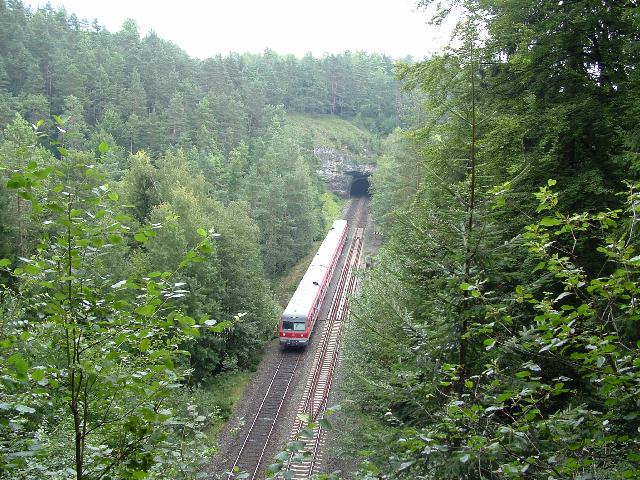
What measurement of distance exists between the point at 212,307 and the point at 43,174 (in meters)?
20.0

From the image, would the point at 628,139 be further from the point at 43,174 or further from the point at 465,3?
the point at 43,174

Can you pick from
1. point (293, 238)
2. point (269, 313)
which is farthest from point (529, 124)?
point (293, 238)

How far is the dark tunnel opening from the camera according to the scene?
70750 millimetres

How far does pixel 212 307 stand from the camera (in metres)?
22.5

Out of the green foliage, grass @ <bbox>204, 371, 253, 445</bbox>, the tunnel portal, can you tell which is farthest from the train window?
the tunnel portal

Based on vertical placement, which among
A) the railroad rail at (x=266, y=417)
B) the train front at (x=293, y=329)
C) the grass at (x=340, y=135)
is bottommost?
the railroad rail at (x=266, y=417)

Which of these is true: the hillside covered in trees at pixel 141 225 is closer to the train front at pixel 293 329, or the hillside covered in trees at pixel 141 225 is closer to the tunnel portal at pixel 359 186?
the train front at pixel 293 329

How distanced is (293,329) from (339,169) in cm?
4506

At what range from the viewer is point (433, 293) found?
725cm

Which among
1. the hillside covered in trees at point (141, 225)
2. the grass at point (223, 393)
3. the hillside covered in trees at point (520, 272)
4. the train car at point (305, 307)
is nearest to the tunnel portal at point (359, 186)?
the hillside covered in trees at point (141, 225)

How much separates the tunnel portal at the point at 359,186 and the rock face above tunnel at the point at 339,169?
331 millimetres

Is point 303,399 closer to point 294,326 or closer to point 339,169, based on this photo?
point 294,326

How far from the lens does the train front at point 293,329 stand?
2598 cm

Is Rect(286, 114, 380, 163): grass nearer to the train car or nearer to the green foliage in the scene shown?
the train car
